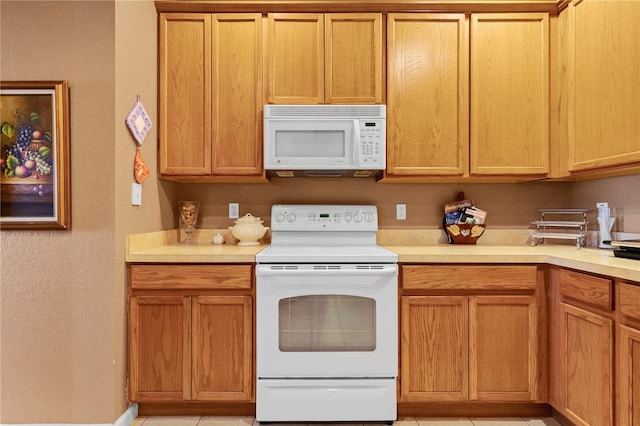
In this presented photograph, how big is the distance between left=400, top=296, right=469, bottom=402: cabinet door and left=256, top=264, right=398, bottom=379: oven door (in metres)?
0.08

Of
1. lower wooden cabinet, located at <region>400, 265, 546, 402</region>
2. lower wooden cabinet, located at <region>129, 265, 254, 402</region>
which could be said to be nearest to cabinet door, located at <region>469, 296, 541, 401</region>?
lower wooden cabinet, located at <region>400, 265, 546, 402</region>

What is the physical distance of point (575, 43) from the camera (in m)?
2.15

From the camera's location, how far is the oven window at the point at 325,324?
1.98 metres

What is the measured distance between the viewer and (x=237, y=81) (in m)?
2.34

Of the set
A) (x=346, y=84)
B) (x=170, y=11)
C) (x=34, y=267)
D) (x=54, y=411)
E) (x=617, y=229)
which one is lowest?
(x=54, y=411)

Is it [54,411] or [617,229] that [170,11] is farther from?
[617,229]

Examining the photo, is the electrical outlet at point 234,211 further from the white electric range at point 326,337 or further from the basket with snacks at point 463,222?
the basket with snacks at point 463,222

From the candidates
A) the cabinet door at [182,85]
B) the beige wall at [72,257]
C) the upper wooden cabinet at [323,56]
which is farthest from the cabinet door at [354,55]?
the beige wall at [72,257]

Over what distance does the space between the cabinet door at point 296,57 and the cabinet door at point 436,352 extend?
4.56 feet

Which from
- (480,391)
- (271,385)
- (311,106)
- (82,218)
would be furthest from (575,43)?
(82,218)

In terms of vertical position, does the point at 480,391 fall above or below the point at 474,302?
below

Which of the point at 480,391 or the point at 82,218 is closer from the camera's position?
the point at 82,218

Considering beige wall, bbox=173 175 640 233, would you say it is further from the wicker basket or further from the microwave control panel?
the microwave control panel

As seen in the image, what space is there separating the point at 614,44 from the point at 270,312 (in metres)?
2.20
